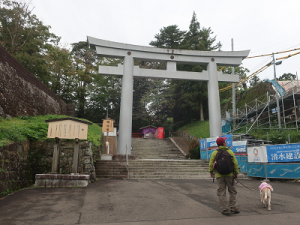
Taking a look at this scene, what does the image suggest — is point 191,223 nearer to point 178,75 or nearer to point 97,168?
point 97,168

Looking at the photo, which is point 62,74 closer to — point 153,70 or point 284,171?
point 153,70

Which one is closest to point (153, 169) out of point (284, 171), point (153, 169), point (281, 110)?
point (153, 169)

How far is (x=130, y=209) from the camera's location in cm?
418

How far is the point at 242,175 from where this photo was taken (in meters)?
10.3

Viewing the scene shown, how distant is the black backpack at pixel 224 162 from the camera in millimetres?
3881

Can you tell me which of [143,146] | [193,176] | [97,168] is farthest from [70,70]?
[193,176]

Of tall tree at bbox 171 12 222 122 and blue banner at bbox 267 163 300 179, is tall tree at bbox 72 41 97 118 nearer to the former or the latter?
tall tree at bbox 171 12 222 122

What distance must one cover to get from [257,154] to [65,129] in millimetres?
7866

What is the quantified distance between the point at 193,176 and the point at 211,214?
6430 millimetres

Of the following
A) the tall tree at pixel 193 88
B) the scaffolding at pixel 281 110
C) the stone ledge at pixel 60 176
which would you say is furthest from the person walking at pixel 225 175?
the tall tree at pixel 193 88

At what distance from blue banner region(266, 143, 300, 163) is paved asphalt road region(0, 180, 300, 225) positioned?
3.00m

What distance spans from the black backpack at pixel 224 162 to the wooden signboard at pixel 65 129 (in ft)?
15.7

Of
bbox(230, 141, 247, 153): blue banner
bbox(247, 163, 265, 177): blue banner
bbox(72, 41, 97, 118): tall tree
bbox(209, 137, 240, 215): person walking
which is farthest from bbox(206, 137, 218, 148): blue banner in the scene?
bbox(72, 41, 97, 118): tall tree

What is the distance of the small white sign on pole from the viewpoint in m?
8.89
